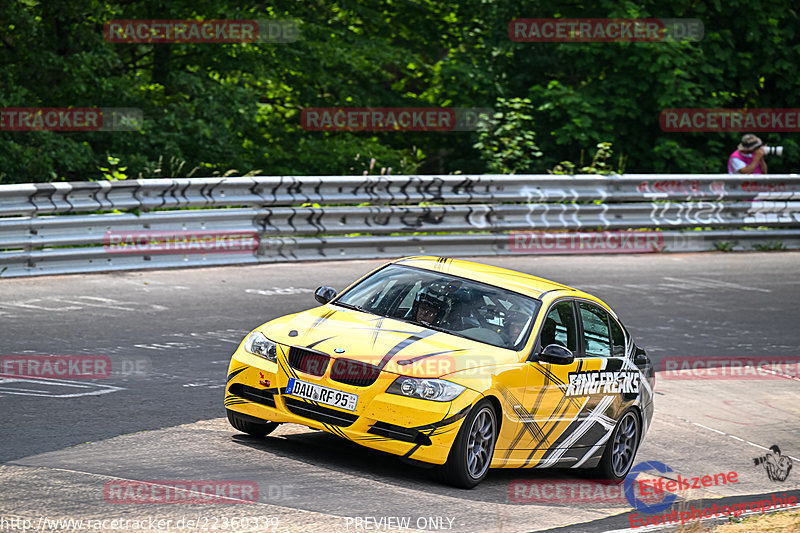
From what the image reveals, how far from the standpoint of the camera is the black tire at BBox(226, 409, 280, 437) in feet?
27.8

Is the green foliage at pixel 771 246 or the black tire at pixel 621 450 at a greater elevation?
the green foliage at pixel 771 246

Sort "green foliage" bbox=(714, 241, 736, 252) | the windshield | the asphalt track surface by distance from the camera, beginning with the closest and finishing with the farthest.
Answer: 1. the asphalt track surface
2. the windshield
3. "green foliage" bbox=(714, 241, 736, 252)

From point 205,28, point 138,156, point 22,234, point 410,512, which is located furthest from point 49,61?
point 410,512

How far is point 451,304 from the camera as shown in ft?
29.0

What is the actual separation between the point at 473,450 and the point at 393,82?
21261 millimetres

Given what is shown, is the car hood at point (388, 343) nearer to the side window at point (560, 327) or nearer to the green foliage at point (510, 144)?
the side window at point (560, 327)

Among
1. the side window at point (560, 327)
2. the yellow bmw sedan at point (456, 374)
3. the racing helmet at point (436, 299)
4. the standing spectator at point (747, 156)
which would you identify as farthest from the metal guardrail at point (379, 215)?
the side window at point (560, 327)

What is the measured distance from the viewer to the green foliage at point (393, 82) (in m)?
21.4

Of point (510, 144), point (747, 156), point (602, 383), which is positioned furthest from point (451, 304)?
point (747, 156)

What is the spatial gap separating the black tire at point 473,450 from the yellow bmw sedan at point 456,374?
10 millimetres

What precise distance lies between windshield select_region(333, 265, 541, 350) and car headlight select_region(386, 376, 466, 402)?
81cm

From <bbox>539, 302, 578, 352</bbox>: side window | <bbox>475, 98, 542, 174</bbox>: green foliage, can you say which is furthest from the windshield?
<bbox>475, 98, 542, 174</bbox>: green foliage

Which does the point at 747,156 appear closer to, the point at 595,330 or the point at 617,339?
the point at 617,339

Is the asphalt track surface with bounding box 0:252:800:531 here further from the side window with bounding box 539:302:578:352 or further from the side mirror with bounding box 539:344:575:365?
the side window with bounding box 539:302:578:352
